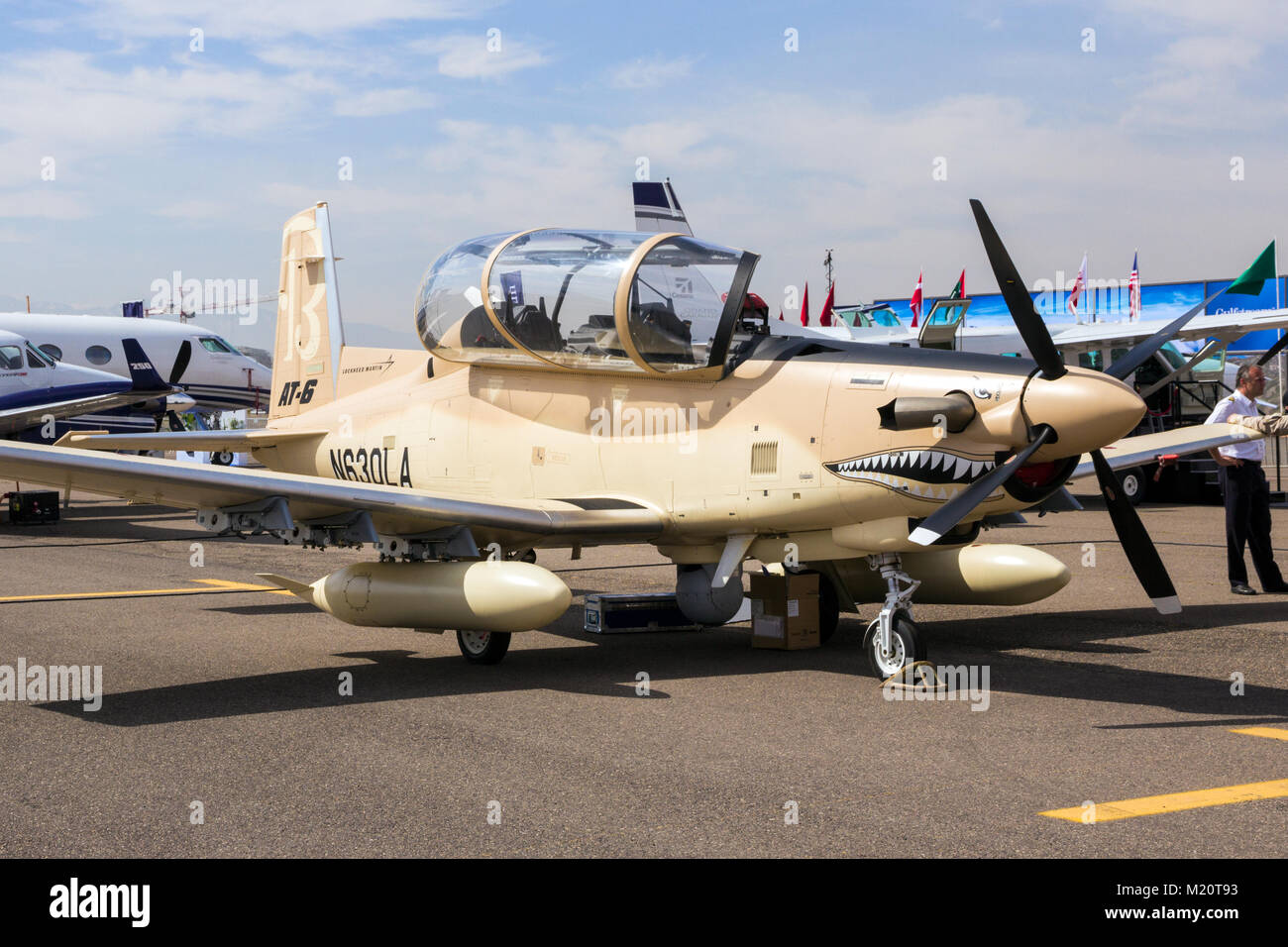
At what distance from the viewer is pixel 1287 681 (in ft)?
27.3

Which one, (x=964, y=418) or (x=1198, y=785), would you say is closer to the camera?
(x=1198, y=785)

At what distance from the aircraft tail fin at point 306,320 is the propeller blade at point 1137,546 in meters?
8.15

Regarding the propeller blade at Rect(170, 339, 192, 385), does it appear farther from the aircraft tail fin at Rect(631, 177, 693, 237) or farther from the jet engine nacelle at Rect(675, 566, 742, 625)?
the jet engine nacelle at Rect(675, 566, 742, 625)

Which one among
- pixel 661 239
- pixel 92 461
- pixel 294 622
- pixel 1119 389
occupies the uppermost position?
pixel 661 239

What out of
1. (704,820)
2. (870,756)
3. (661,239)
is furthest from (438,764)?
(661,239)

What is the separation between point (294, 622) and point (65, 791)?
6.00 metres

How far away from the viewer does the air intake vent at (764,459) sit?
28.0 feet

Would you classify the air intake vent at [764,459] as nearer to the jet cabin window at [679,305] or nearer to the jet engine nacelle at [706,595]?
the jet cabin window at [679,305]

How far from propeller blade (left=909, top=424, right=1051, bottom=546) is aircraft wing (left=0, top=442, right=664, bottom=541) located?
85.5 inches

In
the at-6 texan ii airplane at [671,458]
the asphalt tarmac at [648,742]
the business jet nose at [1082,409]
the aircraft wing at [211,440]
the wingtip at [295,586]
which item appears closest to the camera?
the asphalt tarmac at [648,742]

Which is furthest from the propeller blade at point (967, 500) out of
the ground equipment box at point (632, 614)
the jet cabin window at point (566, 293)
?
the ground equipment box at point (632, 614)

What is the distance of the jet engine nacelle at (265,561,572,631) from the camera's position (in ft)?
27.3

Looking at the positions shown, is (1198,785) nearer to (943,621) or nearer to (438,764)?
(438,764)

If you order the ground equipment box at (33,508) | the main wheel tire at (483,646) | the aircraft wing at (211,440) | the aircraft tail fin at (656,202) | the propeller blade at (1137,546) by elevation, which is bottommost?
the ground equipment box at (33,508)
